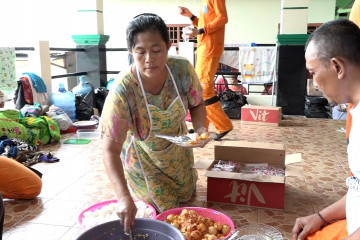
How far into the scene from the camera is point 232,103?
4914 millimetres

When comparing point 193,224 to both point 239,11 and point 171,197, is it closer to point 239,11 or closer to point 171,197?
point 171,197

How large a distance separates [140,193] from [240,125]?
263cm

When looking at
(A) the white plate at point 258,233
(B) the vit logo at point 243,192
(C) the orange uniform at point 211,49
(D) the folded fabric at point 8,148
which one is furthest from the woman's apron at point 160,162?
(C) the orange uniform at point 211,49

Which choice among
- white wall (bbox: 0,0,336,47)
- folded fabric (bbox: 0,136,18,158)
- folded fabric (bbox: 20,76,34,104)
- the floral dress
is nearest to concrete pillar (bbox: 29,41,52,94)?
folded fabric (bbox: 20,76,34,104)

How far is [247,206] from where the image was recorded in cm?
213

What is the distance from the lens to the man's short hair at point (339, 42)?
953 mm

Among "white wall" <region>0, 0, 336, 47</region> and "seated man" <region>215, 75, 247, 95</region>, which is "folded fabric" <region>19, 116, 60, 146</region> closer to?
"seated man" <region>215, 75, 247, 95</region>

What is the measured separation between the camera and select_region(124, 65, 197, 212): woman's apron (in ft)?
6.23

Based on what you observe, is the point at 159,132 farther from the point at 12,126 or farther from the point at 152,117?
the point at 12,126

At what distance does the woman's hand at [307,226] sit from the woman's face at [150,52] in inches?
37.1

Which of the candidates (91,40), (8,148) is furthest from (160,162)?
(91,40)

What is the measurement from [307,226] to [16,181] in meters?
1.72

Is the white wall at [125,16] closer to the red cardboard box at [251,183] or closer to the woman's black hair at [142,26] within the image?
the red cardboard box at [251,183]

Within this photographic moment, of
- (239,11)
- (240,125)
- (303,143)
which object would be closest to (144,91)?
(303,143)
